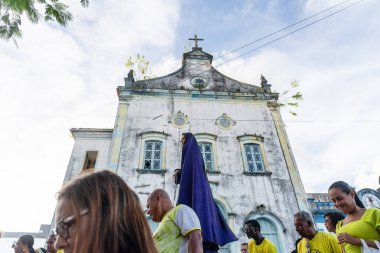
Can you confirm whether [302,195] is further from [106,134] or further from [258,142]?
[106,134]

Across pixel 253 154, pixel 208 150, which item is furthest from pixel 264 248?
pixel 253 154

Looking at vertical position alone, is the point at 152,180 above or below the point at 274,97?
below

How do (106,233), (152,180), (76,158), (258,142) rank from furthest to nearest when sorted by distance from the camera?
(258,142)
(76,158)
(152,180)
(106,233)

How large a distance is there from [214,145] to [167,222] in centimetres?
902

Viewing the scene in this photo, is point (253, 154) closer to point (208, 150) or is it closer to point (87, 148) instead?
point (208, 150)

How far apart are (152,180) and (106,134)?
3617 millimetres

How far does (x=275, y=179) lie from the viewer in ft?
35.4

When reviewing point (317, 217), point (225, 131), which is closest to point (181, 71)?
point (225, 131)

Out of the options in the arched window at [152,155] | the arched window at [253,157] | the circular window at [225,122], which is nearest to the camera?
the arched window at [152,155]

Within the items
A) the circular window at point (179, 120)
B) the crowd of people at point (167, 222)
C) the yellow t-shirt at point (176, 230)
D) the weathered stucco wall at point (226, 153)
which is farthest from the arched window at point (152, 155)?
the yellow t-shirt at point (176, 230)

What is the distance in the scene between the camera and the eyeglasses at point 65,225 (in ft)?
3.41

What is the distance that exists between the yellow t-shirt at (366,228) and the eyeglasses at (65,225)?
3093mm

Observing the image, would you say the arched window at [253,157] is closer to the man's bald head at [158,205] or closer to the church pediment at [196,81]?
the church pediment at [196,81]

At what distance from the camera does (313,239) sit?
3.82m
